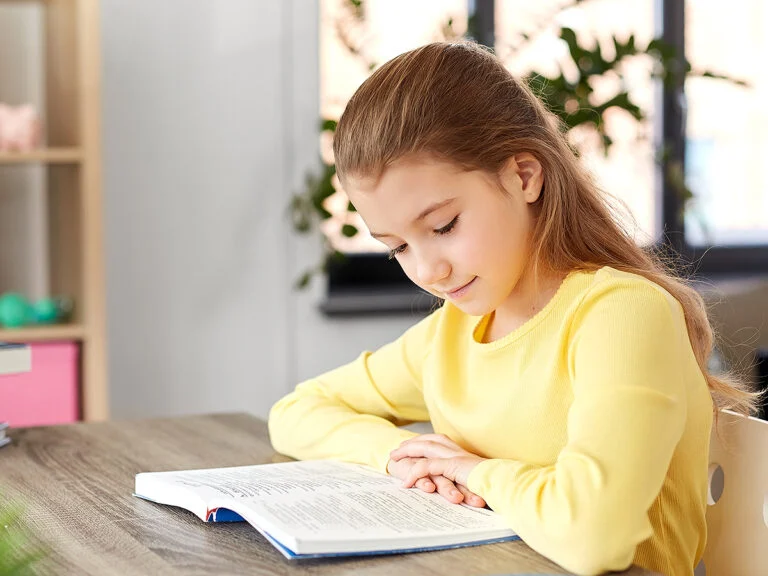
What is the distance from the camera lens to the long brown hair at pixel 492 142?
1.06m

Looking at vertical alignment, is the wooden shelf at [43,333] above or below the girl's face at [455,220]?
below

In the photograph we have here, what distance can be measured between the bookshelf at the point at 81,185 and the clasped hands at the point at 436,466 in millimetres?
1477

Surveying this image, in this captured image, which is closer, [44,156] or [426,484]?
[426,484]

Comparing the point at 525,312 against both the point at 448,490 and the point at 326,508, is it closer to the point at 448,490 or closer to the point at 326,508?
the point at 448,490

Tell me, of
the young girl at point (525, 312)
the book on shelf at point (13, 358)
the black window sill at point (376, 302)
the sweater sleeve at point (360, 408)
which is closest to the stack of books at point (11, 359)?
the book on shelf at point (13, 358)

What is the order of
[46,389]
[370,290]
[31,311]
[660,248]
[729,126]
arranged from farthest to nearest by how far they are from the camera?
[729,126]
[370,290]
[660,248]
[31,311]
[46,389]

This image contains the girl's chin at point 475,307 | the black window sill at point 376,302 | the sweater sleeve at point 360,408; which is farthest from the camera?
the black window sill at point 376,302

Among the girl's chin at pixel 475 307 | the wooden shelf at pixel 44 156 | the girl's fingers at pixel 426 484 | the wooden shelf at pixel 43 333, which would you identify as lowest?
the wooden shelf at pixel 43 333

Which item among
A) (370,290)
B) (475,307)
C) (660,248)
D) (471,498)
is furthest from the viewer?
(370,290)

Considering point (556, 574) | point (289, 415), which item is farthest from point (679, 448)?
point (289, 415)

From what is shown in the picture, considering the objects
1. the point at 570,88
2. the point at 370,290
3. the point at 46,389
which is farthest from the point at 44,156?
the point at 570,88

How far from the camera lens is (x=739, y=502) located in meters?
1.12

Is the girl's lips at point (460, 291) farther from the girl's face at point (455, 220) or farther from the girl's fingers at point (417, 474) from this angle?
the girl's fingers at point (417, 474)

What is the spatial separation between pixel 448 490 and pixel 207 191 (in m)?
2.11
